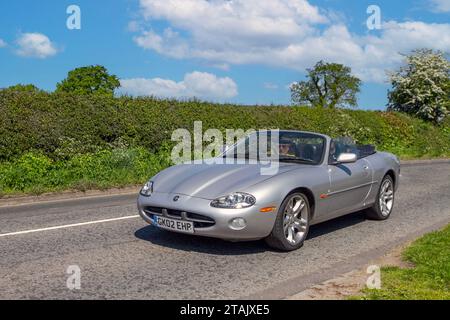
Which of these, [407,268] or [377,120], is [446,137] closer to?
[377,120]

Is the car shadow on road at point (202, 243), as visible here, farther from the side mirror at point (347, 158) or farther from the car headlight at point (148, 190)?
the side mirror at point (347, 158)

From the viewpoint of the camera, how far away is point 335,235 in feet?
24.9

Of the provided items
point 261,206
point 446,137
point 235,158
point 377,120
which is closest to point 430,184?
point 235,158

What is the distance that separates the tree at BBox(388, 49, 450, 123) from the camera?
33.9m

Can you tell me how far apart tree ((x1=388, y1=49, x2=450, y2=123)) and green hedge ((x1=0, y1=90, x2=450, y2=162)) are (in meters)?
14.2

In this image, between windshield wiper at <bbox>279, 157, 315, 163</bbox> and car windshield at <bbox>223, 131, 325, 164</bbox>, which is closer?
windshield wiper at <bbox>279, 157, 315, 163</bbox>

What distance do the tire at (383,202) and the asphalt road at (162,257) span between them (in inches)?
6.5

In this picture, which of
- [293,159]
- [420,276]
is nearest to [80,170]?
[293,159]

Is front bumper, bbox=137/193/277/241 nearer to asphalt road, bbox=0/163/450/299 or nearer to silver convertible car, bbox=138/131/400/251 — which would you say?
silver convertible car, bbox=138/131/400/251

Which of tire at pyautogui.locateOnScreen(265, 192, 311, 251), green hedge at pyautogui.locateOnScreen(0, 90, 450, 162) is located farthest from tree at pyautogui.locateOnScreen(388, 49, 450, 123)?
tire at pyautogui.locateOnScreen(265, 192, 311, 251)

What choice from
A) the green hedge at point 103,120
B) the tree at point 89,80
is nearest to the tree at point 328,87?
the tree at point 89,80

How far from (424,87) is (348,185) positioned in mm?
29691

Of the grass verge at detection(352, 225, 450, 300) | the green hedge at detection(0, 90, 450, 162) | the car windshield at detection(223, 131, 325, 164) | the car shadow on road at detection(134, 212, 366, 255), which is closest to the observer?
the grass verge at detection(352, 225, 450, 300)
